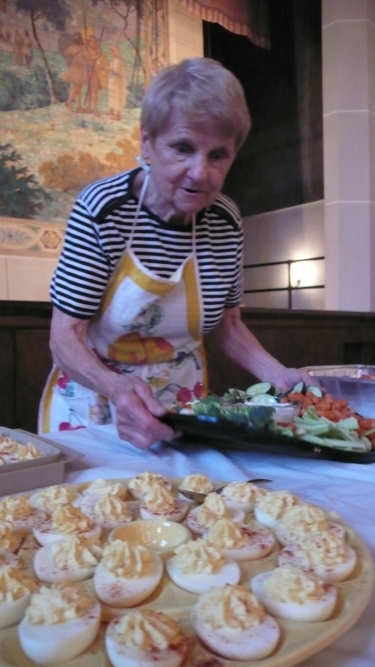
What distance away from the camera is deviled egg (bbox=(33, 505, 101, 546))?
20.8 inches

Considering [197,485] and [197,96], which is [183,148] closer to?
[197,96]

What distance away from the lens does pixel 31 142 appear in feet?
11.9

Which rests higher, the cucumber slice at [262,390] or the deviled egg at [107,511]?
the cucumber slice at [262,390]

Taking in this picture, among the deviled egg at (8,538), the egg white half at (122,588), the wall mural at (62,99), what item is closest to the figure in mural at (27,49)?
the wall mural at (62,99)

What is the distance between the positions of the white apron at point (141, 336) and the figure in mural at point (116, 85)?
120 inches

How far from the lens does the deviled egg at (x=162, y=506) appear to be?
0.59 metres

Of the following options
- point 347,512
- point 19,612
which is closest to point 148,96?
point 347,512

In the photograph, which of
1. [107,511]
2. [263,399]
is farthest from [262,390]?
[107,511]

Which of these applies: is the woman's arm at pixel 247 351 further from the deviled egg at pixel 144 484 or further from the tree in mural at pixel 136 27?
the tree in mural at pixel 136 27

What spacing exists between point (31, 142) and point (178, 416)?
323 centimetres

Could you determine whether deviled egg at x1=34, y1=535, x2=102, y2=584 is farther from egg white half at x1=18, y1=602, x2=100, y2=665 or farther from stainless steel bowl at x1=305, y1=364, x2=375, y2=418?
stainless steel bowl at x1=305, y1=364, x2=375, y2=418

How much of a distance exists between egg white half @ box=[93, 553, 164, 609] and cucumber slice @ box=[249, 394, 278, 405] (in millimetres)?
551

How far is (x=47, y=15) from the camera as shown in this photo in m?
3.71

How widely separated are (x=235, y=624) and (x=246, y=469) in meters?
0.51
